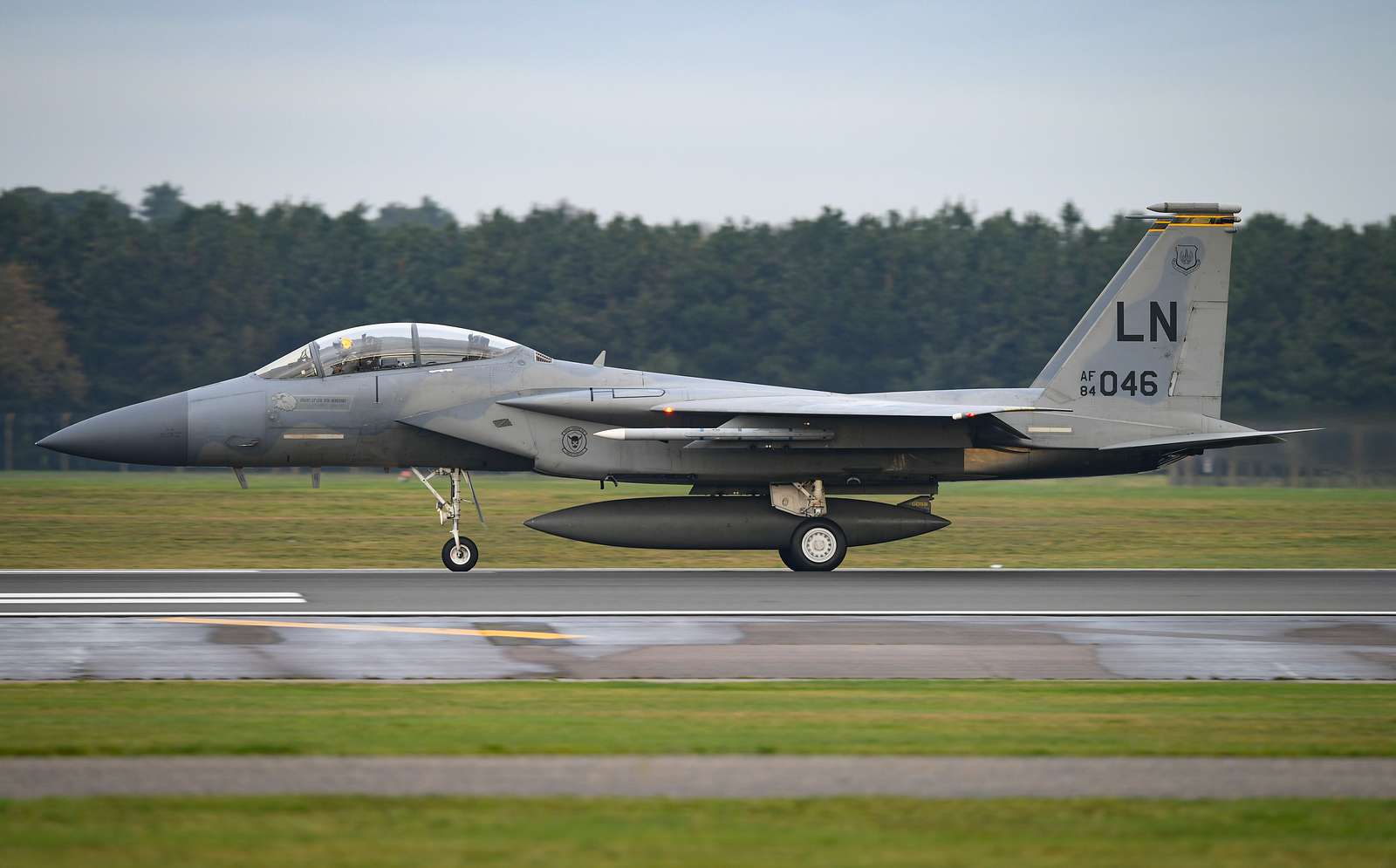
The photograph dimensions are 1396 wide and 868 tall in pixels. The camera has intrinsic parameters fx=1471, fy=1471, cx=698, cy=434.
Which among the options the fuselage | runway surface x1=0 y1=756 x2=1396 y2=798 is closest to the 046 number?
the fuselage

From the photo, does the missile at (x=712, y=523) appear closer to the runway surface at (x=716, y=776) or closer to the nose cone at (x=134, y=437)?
the nose cone at (x=134, y=437)

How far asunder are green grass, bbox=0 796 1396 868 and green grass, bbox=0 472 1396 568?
47.1 ft

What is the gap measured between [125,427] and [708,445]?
7.57 metres

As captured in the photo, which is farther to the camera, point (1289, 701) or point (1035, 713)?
point (1289, 701)

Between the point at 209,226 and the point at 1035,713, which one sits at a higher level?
the point at 209,226

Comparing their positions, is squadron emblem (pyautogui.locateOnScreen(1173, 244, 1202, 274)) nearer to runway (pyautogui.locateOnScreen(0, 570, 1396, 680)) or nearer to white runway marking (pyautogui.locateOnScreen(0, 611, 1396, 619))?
runway (pyautogui.locateOnScreen(0, 570, 1396, 680))

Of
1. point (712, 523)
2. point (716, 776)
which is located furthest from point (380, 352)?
point (716, 776)

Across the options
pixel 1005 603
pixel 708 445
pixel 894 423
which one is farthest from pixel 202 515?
pixel 1005 603

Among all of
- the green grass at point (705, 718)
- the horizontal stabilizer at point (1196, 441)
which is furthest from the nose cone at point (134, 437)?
the horizontal stabilizer at point (1196, 441)

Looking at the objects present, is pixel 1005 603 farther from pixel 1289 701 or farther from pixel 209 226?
pixel 209 226

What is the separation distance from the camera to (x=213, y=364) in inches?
A: 2126

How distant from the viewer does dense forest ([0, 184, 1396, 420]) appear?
175 ft

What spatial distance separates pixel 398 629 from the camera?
1326 cm

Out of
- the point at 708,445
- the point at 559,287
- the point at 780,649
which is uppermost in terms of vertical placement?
the point at 559,287
